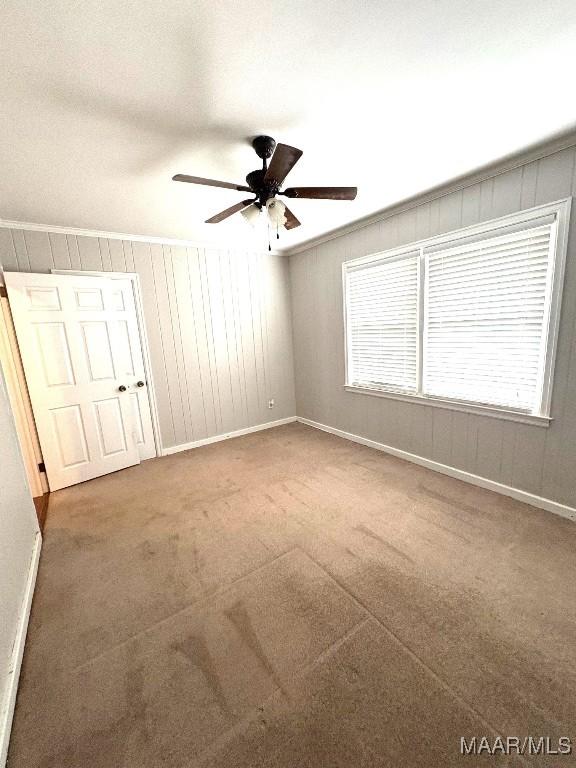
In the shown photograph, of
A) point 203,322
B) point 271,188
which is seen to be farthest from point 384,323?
point 203,322

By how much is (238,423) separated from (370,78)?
3743mm

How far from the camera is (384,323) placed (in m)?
3.32

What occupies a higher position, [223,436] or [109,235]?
[109,235]

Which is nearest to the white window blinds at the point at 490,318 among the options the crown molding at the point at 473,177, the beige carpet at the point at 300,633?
the crown molding at the point at 473,177

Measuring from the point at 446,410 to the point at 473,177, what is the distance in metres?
1.95

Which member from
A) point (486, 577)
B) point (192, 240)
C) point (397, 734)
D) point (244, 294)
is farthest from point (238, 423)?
point (397, 734)

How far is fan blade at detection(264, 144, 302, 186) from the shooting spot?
1.51 meters

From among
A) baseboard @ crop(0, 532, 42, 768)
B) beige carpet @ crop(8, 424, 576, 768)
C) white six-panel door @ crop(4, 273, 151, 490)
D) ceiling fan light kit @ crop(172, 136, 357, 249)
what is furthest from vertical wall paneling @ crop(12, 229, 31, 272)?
baseboard @ crop(0, 532, 42, 768)

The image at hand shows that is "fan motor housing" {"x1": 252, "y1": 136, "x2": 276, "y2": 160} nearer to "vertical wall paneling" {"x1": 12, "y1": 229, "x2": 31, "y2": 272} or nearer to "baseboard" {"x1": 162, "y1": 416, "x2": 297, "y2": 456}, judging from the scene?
"vertical wall paneling" {"x1": 12, "y1": 229, "x2": 31, "y2": 272}

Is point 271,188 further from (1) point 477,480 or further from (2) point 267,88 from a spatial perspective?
(1) point 477,480

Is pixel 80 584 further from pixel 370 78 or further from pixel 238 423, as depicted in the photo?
pixel 370 78

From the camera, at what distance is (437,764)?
101cm

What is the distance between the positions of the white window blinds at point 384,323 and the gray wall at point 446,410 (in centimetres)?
17

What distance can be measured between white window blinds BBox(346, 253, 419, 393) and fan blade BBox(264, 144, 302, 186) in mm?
1702
